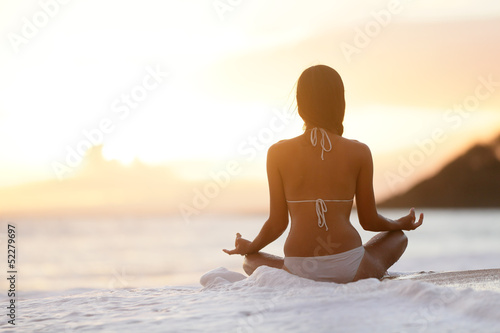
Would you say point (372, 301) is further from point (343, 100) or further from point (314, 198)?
point (343, 100)

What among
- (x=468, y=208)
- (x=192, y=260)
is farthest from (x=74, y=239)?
(x=468, y=208)

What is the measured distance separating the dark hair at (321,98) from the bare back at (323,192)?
0.09 m

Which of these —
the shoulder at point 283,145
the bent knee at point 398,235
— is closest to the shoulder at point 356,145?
the shoulder at point 283,145

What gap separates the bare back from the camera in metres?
3.74

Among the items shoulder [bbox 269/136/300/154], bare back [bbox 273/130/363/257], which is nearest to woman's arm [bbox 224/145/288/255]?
shoulder [bbox 269/136/300/154]

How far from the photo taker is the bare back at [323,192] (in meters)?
3.74

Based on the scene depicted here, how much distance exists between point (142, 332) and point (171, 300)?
912mm

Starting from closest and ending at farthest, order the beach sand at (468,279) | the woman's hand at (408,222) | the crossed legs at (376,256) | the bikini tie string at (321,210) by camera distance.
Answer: the bikini tie string at (321,210) → the beach sand at (468,279) → the crossed legs at (376,256) → the woman's hand at (408,222)

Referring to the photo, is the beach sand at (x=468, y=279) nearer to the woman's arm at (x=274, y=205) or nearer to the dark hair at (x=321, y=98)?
the woman's arm at (x=274, y=205)

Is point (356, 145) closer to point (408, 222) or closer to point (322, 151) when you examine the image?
point (322, 151)

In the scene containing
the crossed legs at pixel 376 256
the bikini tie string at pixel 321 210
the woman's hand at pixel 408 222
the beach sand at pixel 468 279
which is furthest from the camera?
the woman's hand at pixel 408 222

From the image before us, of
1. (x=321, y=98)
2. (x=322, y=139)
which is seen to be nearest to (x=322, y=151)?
(x=322, y=139)

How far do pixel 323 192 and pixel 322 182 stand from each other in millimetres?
69

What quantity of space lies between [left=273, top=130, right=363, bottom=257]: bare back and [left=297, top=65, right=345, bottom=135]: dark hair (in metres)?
0.09
